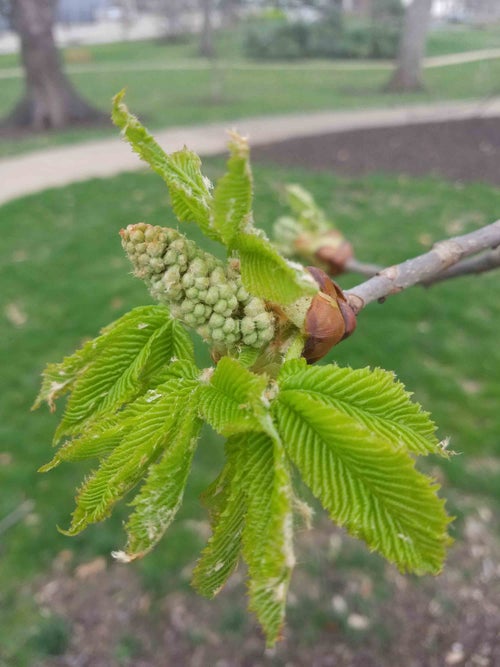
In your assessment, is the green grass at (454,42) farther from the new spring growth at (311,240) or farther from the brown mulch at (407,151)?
the new spring growth at (311,240)

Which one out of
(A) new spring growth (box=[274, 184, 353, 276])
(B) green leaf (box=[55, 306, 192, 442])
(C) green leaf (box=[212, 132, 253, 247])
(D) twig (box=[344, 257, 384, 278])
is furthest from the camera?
(A) new spring growth (box=[274, 184, 353, 276])

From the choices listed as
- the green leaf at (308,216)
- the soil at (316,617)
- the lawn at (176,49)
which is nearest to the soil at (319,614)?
the soil at (316,617)

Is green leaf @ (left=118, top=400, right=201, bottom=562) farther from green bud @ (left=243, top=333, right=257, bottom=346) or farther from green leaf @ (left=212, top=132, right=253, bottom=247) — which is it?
green leaf @ (left=212, top=132, right=253, bottom=247)

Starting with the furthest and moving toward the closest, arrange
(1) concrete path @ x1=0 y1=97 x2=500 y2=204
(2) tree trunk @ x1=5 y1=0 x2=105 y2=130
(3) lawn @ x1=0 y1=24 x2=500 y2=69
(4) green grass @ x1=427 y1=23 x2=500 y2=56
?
(3) lawn @ x1=0 y1=24 x2=500 y2=69 → (4) green grass @ x1=427 y1=23 x2=500 y2=56 → (2) tree trunk @ x1=5 y1=0 x2=105 y2=130 → (1) concrete path @ x1=0 y1=97 x2=500 y2=204

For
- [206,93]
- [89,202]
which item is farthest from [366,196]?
[206,93]

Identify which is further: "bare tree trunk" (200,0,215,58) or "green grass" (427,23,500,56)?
"green grass" (427,23,500,56)

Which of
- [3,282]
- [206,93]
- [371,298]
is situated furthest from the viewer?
[206,93]

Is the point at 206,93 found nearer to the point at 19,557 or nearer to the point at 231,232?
the point at 19,557

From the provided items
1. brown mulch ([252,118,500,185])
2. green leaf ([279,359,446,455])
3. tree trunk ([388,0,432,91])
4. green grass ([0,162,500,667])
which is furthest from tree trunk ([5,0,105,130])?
green leaf ([279,359,446,455])
